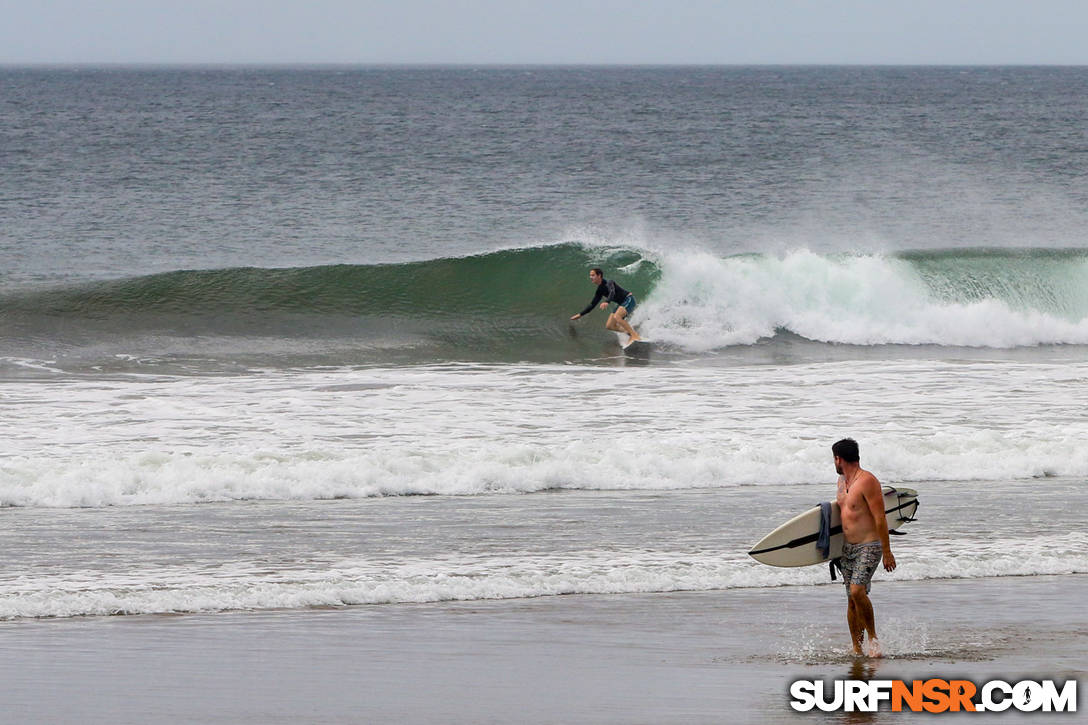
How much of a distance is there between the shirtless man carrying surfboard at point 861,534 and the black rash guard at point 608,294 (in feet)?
43.0

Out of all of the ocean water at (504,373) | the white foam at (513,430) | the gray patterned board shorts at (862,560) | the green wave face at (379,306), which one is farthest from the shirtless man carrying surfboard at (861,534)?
the green wave face at (379,306)

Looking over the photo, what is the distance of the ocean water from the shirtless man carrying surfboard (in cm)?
153

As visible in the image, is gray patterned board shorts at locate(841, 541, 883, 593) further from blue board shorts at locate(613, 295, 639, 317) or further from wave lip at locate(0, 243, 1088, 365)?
blue board shorts at locate(613, 295, 639, 317)

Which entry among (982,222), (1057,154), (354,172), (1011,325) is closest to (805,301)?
(1011,325)

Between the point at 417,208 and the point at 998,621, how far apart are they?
2919 centimetres

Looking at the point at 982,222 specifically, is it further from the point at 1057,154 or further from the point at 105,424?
the point at 105,424

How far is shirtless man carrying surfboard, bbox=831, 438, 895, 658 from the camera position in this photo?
665 cm

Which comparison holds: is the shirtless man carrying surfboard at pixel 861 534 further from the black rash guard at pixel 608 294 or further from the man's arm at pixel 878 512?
the black rash guard at pixel 608 294

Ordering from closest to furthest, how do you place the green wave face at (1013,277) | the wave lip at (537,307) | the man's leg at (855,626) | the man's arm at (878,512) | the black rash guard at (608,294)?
the man's arm at (878,512) → the man's leg at (855,626) → the wave lip at (537,307) → the black rash guard at (608,294) → the green wave face at (1013,277)

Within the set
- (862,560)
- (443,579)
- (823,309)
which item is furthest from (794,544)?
(823,309)

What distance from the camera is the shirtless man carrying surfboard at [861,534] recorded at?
6.65 m

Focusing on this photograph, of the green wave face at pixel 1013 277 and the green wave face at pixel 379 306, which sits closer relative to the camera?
the green wave face at pixel 379 306

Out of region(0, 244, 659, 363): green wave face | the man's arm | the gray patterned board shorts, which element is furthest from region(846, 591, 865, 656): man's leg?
region(0, 244, 659, 363): green wave face

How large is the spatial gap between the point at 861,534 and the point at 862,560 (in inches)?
5.3
